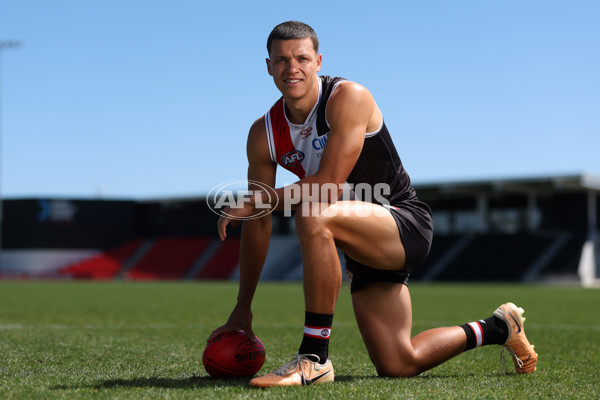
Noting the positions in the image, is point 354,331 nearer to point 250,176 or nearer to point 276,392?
point 250,176

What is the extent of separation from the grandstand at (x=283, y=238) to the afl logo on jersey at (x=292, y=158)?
3225 cm

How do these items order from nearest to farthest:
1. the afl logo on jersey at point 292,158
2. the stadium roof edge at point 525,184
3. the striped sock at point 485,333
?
the afl logo on jersey at point 292,158 < the striped sock at point 485,333 < the stadium roof edge at point 525,184

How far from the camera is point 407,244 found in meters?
3.86

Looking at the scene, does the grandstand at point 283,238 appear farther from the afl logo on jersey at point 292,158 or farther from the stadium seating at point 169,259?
the afl logo on jersey at point 292,158

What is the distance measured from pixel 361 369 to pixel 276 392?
1.32 meters

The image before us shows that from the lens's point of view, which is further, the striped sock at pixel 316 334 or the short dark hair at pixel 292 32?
the short dark hair at pixel 292 32

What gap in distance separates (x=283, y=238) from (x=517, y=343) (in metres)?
41.3

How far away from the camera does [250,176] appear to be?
423 centimetres

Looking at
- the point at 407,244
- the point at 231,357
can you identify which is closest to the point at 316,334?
the point at 231,357

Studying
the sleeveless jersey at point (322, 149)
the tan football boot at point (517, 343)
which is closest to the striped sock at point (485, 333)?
the tan football boot at point (517, 343)

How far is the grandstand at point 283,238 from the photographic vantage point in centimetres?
3544

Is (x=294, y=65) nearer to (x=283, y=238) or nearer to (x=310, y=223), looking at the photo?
(x=310, y=223)

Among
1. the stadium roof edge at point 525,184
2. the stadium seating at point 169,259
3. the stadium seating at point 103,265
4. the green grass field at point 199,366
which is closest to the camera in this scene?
the green grass field at point 199,366

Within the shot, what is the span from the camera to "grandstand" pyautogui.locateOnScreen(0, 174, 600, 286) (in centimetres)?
3544
